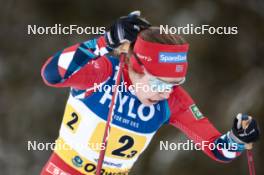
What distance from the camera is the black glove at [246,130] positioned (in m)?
1.37

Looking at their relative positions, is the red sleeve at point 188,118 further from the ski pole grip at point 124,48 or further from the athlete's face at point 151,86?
the ski pole grip at point 124,48

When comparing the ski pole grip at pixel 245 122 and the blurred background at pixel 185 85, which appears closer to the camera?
the ski pole grip at pixel 245 122

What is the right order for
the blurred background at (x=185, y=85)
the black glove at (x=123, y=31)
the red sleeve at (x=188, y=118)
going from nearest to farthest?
the black glove at (x=123, y=31) < the red sleeve at (x=188, y=118) < the blurred background at (x=185, y=85)

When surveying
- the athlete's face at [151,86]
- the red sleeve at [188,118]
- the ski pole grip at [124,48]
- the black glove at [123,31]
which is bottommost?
the red sleeve at [188,118]

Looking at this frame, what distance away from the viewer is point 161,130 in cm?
305

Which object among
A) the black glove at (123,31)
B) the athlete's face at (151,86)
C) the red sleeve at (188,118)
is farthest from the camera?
the red sleeve at (188,118)

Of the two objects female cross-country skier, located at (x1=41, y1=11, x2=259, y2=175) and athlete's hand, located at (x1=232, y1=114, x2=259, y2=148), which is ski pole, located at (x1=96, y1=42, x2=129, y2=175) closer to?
female cross-country skier, located at (x1=41, y1=11, x2=259, y2=175)

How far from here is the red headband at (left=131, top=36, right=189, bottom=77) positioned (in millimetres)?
1353

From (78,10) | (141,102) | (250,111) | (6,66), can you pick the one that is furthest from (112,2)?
(141,102)

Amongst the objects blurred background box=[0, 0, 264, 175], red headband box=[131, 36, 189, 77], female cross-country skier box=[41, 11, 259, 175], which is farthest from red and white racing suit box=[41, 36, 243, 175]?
blurred background box=[0, 0, 264, 175]

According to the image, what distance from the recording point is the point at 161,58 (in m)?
1.35

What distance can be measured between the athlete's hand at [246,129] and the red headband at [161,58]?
0.20 meters

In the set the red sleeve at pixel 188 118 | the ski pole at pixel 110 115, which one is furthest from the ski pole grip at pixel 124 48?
the red sleeve at pixel 188 118

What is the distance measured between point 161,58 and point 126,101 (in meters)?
0.19
